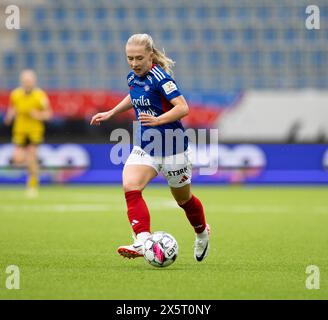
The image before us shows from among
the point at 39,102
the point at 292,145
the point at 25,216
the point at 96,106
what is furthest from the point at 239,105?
the point at 25,216

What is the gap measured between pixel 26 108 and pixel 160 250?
11797 millimetres

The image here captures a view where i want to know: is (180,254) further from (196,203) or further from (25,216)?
(25,216)

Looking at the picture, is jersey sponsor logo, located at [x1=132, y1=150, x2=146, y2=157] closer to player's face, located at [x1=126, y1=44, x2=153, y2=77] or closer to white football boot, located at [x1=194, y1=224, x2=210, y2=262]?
player's face, located at [x1=126, y1=44, x2=153, y2=77]

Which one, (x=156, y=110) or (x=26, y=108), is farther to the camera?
(x=26, y=108)

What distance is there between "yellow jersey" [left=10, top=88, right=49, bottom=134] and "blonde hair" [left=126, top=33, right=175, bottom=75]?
10.9 m

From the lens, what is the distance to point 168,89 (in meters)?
7.40

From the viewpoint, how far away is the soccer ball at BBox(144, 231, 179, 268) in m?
7.18

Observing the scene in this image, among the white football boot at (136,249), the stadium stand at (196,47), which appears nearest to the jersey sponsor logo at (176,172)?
the white football boot at (136,249)

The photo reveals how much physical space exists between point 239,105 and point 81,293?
1549cm

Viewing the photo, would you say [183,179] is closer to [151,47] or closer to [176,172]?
[176,172]

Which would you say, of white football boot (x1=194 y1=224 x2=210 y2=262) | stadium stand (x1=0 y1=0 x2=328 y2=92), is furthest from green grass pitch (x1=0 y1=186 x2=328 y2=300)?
stadium stand (x1=0 y1=0 x2=328 y2=92)

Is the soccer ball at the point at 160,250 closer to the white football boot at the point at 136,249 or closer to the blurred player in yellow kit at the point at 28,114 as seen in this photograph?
the white football boot at the point at 136,249

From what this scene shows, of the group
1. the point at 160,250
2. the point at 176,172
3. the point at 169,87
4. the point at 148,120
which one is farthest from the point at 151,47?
the point at 160,250

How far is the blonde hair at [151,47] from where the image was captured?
741cm
